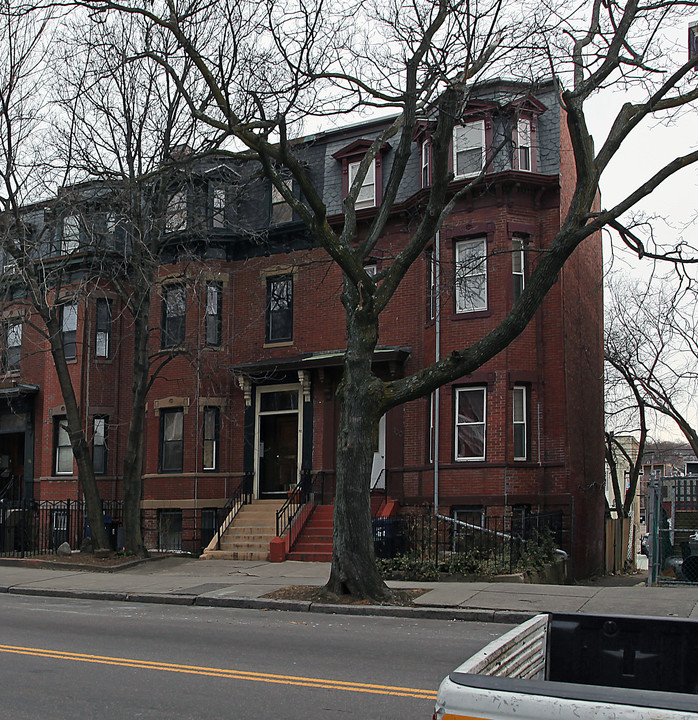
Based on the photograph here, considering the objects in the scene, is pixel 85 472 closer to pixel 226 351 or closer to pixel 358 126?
pixel 226 351

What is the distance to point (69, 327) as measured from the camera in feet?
88.2

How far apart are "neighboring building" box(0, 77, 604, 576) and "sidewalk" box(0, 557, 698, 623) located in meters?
4.58

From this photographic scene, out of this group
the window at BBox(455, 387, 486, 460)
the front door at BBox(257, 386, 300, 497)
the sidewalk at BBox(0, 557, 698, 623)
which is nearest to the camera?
the sidewalk at BBox(0, 557, 698, 623)

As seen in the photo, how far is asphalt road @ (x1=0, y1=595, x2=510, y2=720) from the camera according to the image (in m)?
6.67

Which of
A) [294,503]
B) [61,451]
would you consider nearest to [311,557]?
[294,503]

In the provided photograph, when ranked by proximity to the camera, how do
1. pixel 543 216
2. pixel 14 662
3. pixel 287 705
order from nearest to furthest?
1. pixel 287 705
2. pixel 14 662
3. pixel 543 216

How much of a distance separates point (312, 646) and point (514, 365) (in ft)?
40.7

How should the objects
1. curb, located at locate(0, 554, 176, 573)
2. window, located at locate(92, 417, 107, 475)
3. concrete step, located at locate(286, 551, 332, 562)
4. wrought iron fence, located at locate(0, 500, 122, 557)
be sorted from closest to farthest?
curb, located at locate(0, 554, 176, 573), concrete step, located at locate(286, 551, 332, 562), wrought iron fence, located at locate(0, 500, 122, 557), window, located at locate(92, 417, 107, 475)

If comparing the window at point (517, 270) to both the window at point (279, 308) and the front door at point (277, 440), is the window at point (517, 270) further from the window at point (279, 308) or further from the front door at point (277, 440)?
the front door at point (277, 440)

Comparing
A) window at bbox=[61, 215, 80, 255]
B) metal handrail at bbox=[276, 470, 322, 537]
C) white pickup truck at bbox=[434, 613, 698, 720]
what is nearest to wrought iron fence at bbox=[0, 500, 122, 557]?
metal handrail at bbox=[276, 470, 322, 537]

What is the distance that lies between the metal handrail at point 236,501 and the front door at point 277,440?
35cm

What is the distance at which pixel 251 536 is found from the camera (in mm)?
21578

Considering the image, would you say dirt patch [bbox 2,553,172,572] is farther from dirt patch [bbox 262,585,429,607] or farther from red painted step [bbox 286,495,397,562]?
dirt patch [bbox 262,585,429,607]

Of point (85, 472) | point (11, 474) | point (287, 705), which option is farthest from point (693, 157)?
→ point (11, 474)
